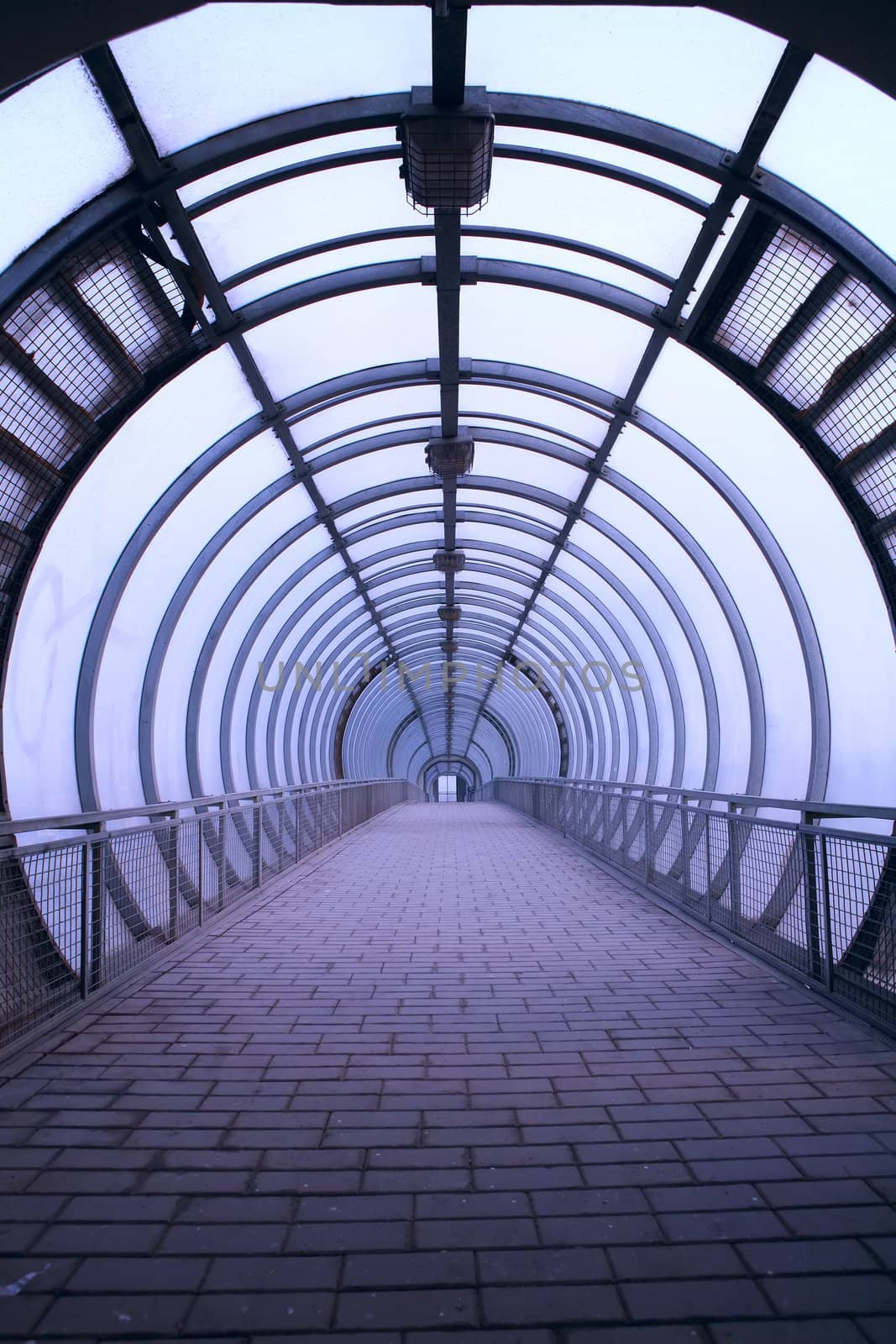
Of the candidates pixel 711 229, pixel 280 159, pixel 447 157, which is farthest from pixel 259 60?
pixel 711 229

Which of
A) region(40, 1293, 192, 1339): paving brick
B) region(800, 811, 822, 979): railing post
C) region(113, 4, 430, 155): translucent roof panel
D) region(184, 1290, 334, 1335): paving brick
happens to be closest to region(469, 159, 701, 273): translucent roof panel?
region(113, 4, 430, 155): translucent roof panel

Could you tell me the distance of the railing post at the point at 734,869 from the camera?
23.3ft

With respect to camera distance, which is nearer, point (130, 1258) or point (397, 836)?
point (130, 1258)

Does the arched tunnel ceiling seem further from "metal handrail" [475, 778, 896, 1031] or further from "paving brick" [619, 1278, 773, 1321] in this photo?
"paving brick" [619, 1278, 773, 1321]

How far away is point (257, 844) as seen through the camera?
9.91 meters

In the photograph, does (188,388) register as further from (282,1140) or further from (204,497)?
(282,1140)

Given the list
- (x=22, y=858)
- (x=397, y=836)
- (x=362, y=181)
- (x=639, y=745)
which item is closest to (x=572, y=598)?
(x=639, y=745)

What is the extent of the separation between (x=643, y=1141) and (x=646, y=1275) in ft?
2.95

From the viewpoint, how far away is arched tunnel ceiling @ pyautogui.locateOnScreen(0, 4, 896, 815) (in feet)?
17.9

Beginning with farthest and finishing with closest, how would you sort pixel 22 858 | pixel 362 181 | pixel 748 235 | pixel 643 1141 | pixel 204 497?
pixel 204 497 → pixel 362 181 → pixel 748 235 → pixel 22 858 → pixel 643 1141

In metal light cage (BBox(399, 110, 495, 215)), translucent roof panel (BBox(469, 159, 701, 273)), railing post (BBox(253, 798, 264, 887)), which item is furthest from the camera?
railing post (BBox(253, 798, 264, 887))

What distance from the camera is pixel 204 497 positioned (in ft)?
33.2

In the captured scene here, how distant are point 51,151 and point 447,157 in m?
2.28

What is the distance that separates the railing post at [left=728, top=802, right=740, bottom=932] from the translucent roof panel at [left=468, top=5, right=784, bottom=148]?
442 centimetres
